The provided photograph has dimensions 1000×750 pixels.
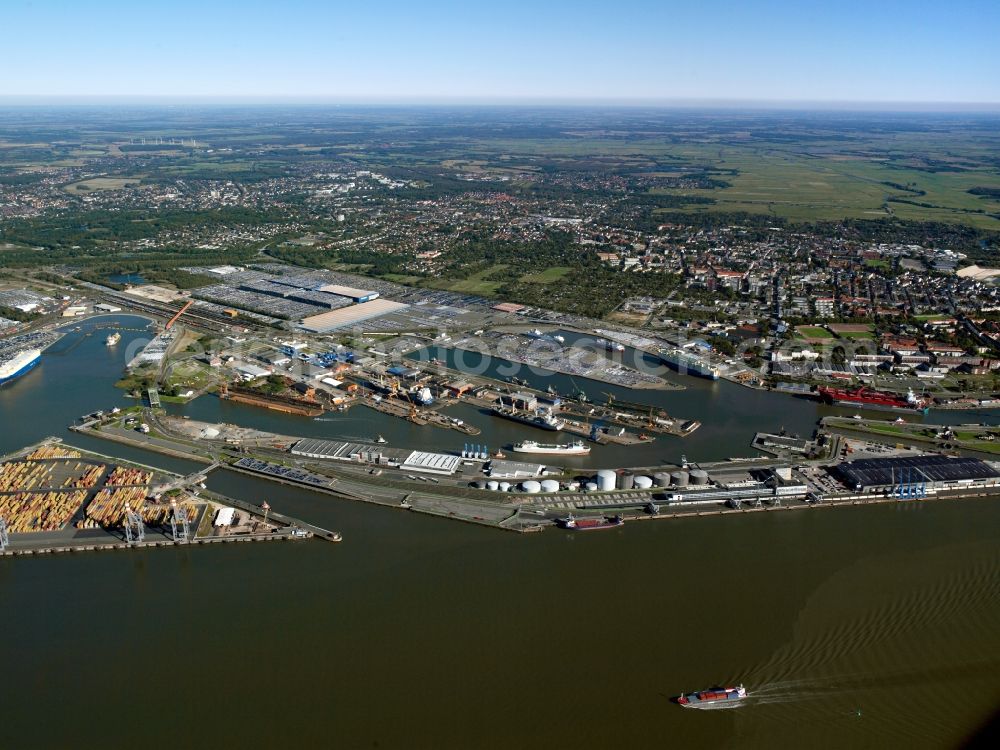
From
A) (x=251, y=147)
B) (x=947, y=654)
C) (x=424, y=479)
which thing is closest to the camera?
(x=947, y=654)

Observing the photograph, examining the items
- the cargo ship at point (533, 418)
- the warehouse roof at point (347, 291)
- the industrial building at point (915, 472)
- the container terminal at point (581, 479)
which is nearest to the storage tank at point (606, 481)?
the container terminal at point (581, 479)

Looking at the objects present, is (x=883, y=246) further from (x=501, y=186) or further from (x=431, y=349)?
(x=501, y=186)

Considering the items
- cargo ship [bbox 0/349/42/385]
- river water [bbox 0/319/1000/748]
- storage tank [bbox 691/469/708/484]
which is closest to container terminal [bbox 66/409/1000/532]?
storage tank [bbox 691/469/708/484]

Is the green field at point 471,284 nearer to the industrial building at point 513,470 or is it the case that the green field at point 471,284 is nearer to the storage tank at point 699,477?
the industrial building at point 513,470

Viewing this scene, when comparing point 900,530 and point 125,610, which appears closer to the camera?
point 125,610

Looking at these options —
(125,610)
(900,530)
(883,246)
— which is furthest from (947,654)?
(883,246)

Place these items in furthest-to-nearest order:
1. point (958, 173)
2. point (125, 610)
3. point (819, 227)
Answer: point (958, 173) → point (819, 227) → point (125, 610)

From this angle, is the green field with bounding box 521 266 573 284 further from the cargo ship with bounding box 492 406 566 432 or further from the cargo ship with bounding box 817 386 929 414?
the cargo ship with bounding box 817 386 929 414
